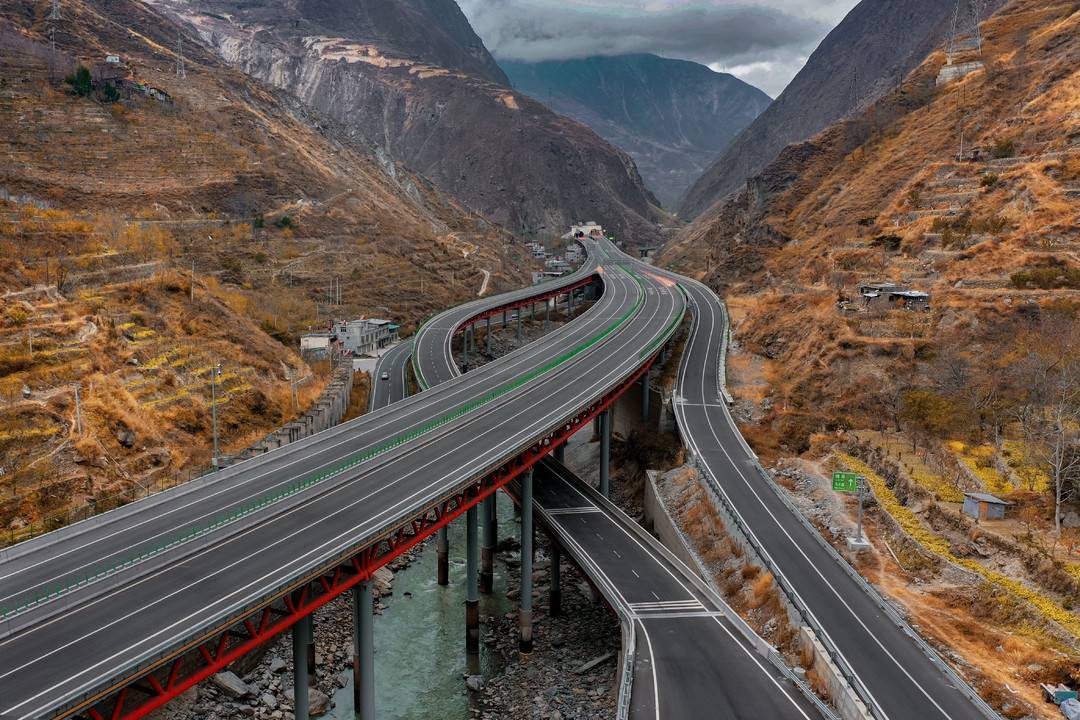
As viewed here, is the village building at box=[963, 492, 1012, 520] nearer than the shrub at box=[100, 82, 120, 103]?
Yes

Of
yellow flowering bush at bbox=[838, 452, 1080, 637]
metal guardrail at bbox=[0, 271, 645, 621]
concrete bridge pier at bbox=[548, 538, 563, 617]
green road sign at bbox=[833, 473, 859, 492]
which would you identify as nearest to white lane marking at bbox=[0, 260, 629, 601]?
metal guardrail at bbox=[0, 271, 645, 621]

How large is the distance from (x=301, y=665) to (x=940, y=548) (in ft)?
116

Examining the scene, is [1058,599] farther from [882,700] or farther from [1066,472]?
[882,700]

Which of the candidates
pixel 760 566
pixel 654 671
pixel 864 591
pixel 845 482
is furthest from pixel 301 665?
pixel 845 482

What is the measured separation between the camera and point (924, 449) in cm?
5594

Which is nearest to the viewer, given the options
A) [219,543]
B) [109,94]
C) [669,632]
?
[219,543]

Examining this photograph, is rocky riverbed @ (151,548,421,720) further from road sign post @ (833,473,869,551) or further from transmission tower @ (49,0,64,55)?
transmission tower @ (49,0,64,55)

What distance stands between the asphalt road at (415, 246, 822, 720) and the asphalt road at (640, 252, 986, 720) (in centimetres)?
377

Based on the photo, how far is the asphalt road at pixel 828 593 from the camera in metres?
31.4

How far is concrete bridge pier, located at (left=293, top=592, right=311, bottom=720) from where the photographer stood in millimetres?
34312

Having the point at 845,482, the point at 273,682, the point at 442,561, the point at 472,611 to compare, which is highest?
the point at 845,482

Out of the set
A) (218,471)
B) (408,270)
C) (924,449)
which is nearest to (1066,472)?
(924,449)

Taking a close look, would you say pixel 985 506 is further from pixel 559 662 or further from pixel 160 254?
pixel 160 254

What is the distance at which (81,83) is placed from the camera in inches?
4958
